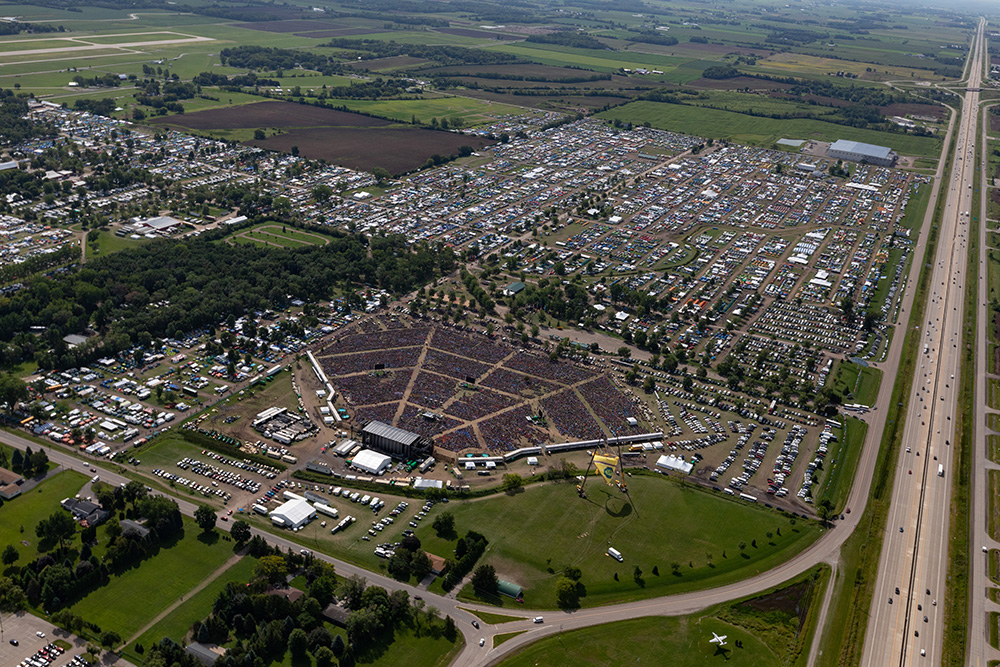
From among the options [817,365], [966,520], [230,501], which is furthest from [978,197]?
[230,501]

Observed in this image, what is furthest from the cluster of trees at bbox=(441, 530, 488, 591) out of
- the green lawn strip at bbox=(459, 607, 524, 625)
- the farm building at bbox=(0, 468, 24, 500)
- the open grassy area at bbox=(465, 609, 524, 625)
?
the farm building at bbox=(0, 468, 24, 500)

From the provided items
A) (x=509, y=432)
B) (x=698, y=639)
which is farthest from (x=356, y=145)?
(x=698, y=639)

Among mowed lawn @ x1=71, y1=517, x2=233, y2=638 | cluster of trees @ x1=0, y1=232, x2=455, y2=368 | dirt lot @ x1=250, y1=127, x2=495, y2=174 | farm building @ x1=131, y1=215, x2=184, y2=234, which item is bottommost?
mowed lawn @ x1=71, y1=517, x2=233, y2=638

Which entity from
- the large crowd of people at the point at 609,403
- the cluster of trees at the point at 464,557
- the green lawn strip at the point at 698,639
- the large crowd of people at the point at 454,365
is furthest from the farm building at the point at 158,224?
the green lawn strip at the point at 698,639

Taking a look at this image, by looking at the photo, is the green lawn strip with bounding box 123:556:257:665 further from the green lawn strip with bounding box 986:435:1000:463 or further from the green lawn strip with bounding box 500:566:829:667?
the green lawn strip with bounding box 986:435:1000:463

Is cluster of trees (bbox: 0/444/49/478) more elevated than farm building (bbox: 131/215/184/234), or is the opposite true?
farm building (bbox: 131/215/184/234)

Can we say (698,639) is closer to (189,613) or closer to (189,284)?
(189,613)
